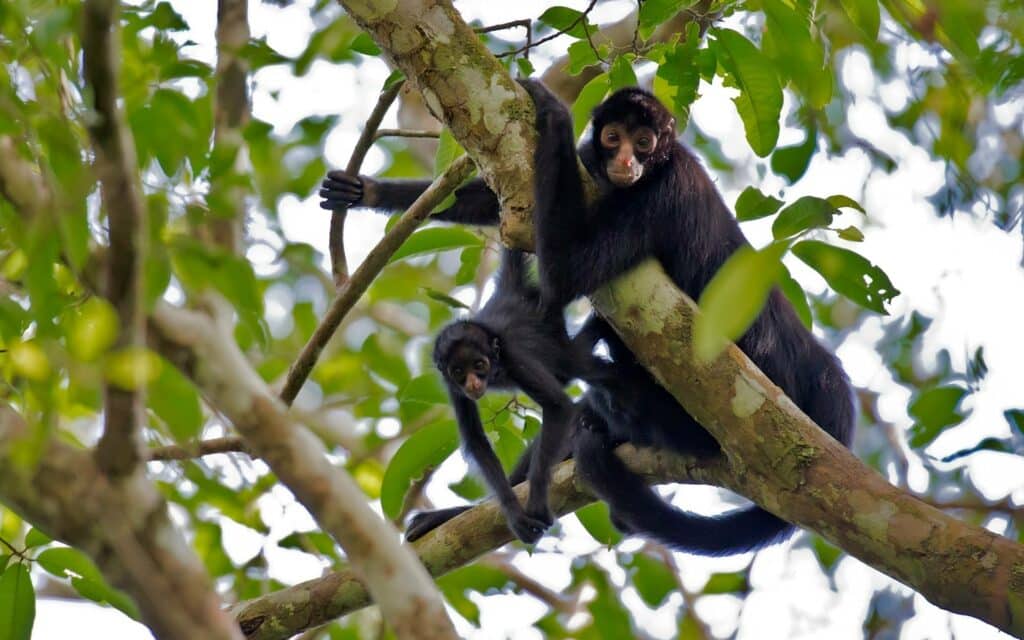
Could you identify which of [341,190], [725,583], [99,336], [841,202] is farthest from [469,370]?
[99,336]

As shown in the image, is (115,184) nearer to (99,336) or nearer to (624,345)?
(99,336)

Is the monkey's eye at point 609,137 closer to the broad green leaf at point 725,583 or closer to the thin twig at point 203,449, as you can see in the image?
the thin twig at point 203,449

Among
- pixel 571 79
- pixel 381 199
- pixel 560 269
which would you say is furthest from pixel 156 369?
pixel 571 79

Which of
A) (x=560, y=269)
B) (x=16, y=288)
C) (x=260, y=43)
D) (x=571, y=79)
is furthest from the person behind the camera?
(x=571, y=79)

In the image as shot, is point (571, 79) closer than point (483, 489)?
No

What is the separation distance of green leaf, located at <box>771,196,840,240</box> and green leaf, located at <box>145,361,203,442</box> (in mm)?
1958

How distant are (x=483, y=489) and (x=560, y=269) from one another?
2.03 metres

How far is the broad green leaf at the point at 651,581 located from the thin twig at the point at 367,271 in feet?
8.50

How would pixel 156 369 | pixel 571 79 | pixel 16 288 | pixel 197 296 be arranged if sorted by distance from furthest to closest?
pixel 571 79 < pixel 16 288 < pixel 197 296 < pixel 156 369

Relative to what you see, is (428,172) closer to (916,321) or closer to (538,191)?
(916,321)

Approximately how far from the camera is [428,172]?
33.1 feet

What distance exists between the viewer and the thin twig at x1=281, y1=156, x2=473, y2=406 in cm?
525

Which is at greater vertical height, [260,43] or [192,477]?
[260,43]

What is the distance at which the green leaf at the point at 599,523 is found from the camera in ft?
19.4
